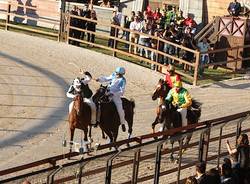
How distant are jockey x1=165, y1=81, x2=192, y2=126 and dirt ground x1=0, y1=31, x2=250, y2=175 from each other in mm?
2295

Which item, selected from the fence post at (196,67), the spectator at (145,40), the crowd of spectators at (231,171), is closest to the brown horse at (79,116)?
the crowd of spectators at (231,171)

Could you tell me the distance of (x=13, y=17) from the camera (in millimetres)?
36062

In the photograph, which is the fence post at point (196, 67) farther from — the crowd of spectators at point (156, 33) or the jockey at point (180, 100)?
the jockey at point (180, 100)

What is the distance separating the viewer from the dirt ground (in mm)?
17466

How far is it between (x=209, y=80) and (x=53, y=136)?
29.8ft

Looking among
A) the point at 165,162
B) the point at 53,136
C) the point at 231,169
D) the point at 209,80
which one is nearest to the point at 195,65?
the point at 209,80

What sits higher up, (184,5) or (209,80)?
(184,5)

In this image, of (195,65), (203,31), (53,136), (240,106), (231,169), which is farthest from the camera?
(203,31)

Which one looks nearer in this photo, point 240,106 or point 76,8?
point 240,106

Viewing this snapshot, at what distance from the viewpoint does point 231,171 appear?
35.6 feet

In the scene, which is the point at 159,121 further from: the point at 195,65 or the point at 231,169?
the point at 195,65

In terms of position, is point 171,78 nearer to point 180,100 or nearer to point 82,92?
point 180,100

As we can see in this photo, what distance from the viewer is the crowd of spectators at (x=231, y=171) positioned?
409 inches

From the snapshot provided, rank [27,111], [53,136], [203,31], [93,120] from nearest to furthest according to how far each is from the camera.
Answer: [93,120] < [53,136] < [27,111] < [203,31]
